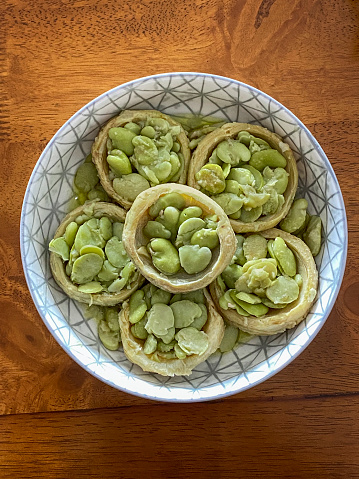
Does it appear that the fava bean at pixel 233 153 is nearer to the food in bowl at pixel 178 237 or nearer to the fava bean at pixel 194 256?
the food in bowl at pixel 178 237

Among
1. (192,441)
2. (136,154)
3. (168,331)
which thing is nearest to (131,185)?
(136,154)

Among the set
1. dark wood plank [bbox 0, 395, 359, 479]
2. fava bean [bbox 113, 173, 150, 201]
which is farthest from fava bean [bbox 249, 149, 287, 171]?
dark wood plank [bbox 0, 395, 359, 479]

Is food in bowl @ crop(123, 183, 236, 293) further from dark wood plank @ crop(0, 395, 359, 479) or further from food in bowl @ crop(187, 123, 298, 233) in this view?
dark wood plank @ crop(0, 395, 359, 479)

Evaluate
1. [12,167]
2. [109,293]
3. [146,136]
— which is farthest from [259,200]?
[12,167]

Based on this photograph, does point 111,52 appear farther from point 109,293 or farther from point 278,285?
point 278,285

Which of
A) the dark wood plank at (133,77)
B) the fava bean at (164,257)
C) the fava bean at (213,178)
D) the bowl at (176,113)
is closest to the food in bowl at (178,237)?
the fava bean at (164,257)

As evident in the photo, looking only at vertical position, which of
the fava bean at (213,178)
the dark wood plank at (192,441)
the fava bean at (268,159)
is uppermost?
the fava bean at (268,159)
